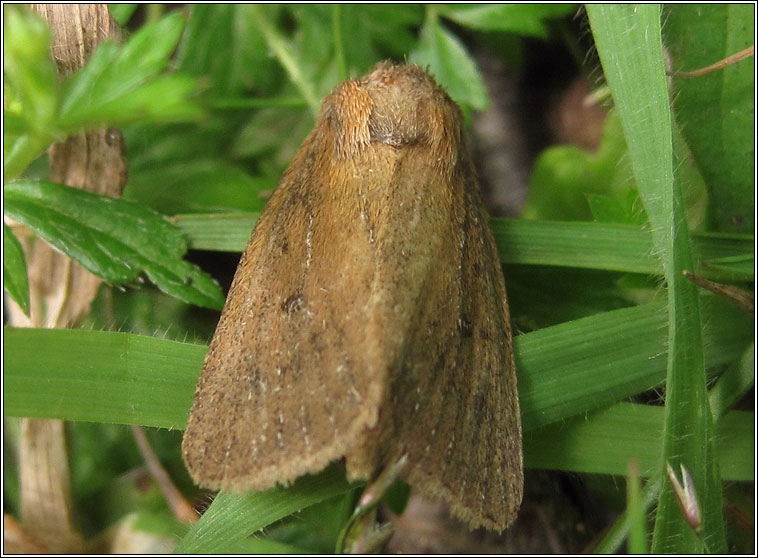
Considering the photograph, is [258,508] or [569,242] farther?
[569,242]

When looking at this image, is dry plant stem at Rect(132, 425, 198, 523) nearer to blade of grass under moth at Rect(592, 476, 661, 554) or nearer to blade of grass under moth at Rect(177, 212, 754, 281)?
blade of grass under moth at Rect(177, 212, 754, 281)

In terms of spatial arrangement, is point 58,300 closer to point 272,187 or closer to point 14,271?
point 14,271

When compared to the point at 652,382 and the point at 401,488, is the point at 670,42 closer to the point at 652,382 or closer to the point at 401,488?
the point at 652,382

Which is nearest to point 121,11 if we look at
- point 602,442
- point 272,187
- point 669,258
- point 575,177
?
point 272,187

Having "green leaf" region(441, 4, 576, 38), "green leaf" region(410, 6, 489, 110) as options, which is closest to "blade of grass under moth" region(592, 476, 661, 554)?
"green leaf" region(410, 6, 489, 110)

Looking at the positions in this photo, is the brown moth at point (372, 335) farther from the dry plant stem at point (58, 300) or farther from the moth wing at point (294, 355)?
the dry plant stem at point (58, 300)

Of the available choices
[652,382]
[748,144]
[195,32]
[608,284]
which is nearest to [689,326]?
[652,382]
